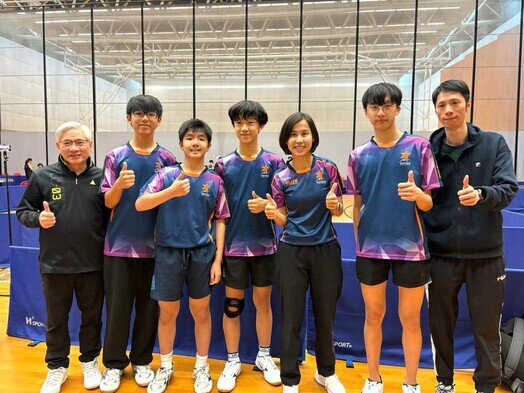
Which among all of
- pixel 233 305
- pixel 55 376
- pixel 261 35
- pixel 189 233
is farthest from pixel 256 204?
pixel 261 35

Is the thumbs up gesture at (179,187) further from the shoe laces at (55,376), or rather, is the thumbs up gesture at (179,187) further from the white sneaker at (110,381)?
the shoe laces at (55,376)

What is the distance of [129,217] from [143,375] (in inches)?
39.0

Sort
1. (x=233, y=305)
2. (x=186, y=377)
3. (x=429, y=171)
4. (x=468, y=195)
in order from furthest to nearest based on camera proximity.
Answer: (x=186, y=377), (x=233, y=305), (x=429, y=171), (x=468, y=195)

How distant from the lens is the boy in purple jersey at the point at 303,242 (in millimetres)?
2158

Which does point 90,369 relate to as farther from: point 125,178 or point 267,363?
point 125,178

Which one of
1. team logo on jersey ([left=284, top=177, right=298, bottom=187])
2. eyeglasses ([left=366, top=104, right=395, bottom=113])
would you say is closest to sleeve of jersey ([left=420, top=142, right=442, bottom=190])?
eyeglasses ([left=366, top=104, right=395, bottom=113])

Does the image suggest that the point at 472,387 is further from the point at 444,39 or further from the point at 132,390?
the point at 444,39

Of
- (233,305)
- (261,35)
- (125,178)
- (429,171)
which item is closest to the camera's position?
(429,171)

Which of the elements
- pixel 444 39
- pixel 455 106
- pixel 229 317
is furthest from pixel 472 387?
pixel 444 39

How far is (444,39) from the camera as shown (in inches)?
538

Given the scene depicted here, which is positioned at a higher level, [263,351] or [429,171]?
[429,171]

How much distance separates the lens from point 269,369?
8.18 feet

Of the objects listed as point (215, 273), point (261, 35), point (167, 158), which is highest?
point (261, 35)

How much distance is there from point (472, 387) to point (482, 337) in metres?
0.65
